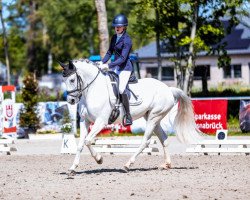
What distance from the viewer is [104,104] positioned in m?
15.3

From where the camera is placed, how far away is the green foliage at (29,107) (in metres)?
30.5

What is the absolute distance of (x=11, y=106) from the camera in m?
28.5

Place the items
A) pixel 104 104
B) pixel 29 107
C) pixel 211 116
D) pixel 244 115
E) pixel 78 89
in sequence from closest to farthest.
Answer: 1. pixel 78 89
2. pixel 104 104
3. pixel 211 116
4. pixel 244 115
5. pixel 29 107

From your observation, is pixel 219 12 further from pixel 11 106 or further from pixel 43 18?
pixel 43 18

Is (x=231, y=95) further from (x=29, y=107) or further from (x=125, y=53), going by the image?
(x=125, y=53)

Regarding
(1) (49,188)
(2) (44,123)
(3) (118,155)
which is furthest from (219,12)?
(1) (49,188)

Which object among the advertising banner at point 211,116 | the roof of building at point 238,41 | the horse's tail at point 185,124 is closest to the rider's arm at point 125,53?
the horse's tail at point 185,124

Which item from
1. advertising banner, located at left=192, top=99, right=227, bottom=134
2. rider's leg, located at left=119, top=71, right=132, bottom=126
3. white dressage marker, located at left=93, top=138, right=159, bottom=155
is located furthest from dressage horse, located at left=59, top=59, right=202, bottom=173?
advertising banner, located at left=192, top=99, right=227, bottom=134

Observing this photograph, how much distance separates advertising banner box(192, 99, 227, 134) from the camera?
27.0 m

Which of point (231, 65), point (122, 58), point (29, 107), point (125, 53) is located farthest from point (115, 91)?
point (231, 65)

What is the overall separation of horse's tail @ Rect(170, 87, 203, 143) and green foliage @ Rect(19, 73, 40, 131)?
47.5ft

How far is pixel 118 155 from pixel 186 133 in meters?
4.66

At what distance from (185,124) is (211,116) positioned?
10.6 metres

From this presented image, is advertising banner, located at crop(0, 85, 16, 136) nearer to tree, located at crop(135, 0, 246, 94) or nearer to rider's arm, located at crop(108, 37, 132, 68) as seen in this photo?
tree, located at crop(135, 0, 246, 94)
